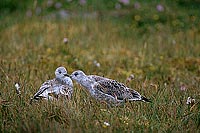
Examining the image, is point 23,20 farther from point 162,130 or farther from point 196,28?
point 162,130

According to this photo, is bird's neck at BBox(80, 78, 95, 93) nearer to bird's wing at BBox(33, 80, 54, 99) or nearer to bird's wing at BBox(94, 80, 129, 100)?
bird's wing at BBox(94, 80, 129, 100)

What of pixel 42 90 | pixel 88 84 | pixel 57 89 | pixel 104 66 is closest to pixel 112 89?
pixel 88 84

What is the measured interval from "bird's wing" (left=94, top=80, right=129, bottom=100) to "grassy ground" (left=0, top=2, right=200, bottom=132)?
21 centimetres

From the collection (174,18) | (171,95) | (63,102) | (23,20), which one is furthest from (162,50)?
(63,102)

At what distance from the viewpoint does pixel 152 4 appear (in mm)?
15148

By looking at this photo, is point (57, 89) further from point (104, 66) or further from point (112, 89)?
point (104, 66)

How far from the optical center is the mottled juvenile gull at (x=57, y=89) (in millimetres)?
6254

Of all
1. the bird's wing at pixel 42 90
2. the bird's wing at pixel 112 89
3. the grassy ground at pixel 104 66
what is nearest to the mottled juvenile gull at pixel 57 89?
the bird's wing at pixel 42 90

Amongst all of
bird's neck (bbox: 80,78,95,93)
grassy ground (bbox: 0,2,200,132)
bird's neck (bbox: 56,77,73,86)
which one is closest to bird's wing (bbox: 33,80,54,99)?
grassy ground (bbox: 0,2,200,132)

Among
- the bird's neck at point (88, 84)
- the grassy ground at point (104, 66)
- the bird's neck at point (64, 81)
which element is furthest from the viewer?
the bird's neck at point (64, 81)

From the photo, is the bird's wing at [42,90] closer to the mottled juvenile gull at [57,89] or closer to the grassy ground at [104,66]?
the mottled juvenile gull at [57,89]

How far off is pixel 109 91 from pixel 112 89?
0.16 ft

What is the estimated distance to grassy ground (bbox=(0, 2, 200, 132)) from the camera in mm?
5539

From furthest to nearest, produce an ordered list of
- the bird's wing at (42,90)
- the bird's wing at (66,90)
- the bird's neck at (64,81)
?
the bird's neck at (64,81) < the bird's wing at (66,90) < the bird's wing at (42,90)
